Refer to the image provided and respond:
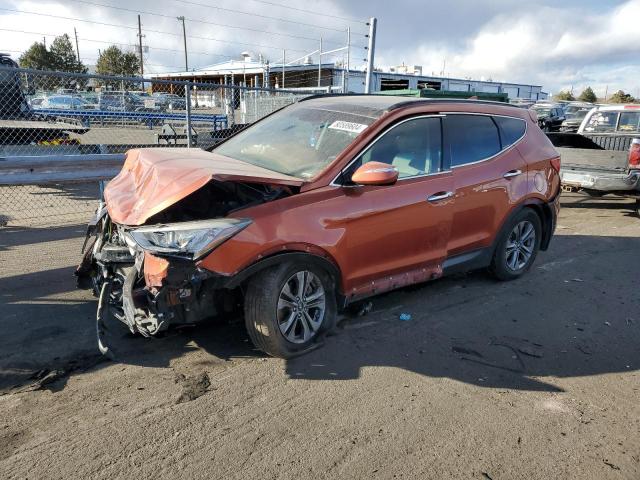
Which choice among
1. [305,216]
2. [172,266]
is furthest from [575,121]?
[172,266]

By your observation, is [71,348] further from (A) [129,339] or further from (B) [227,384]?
(B) [227,384]

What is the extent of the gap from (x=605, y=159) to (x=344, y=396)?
8273 mm

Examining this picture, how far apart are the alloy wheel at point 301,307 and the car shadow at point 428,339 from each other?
0.62 feet

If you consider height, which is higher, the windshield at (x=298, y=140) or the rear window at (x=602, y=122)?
the rear window at (x=602, y=122)

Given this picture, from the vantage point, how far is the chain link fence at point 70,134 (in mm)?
7340

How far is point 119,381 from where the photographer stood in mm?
3307

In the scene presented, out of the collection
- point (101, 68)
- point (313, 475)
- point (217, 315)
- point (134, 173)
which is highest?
point (101, 68)

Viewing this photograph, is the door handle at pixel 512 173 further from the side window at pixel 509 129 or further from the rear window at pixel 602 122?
the rear window at pixel 602 122

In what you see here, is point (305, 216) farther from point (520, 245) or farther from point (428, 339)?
point (520, 245)

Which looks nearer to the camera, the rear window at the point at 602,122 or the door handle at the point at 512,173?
the door handle at the point at 512,173

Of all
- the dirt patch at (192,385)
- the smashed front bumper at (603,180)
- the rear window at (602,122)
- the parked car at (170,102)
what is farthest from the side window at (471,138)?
the parked car at (170,102)

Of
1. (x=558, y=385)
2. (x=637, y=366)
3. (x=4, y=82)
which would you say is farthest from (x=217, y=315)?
(x=4, y=82)

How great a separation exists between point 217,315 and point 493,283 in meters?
3.27

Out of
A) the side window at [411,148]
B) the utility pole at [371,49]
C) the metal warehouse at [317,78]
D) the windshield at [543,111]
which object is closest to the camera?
the side window at [411,148]
